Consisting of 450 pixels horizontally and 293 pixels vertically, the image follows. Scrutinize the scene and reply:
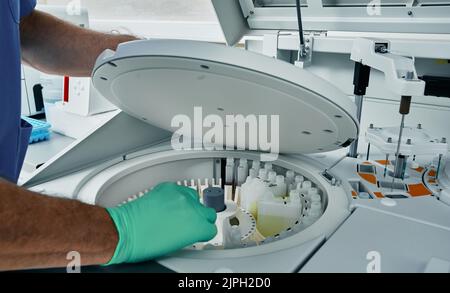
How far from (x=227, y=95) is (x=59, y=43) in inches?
32.0

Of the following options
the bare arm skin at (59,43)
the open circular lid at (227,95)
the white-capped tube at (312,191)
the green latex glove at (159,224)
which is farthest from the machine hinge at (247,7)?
the green latex glove at (159,224)

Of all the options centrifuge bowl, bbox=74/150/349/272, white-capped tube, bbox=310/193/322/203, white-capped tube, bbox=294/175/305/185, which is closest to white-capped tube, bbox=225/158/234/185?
centrifuge bowl, bbox=74/150/349/272

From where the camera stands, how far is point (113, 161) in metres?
1.27

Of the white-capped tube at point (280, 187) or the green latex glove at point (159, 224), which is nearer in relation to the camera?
the green latex glove at point (159, 224)

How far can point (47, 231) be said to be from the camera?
649mm

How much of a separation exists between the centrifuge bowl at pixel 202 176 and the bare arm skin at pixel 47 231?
0.14 metres

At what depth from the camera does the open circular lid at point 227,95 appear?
0.74m

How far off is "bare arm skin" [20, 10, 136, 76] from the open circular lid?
297mm

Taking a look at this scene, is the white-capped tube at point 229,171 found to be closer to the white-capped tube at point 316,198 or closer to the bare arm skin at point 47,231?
the white-capped tube at point 316,198

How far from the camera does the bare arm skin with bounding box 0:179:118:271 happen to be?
0.62 metres

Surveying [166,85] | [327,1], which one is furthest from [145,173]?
[327,1]

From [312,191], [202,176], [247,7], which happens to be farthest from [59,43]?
[312,191]

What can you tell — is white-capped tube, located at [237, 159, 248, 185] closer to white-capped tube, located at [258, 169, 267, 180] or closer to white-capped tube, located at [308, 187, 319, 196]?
white-capped tube, located at [258, 169, 267, 180]

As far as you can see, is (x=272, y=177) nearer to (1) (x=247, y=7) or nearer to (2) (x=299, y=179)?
(2) (x=299, y=179)
